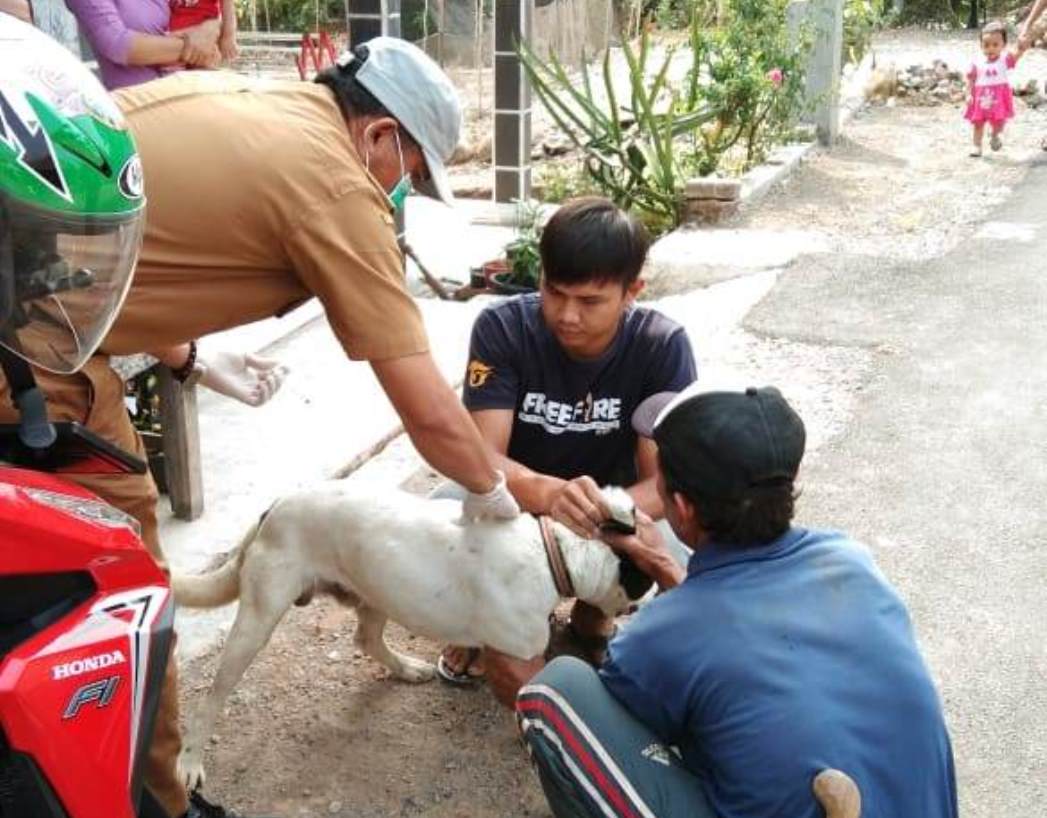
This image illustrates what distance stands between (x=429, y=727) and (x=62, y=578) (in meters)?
1.75

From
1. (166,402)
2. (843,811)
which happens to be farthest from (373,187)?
(166,402)

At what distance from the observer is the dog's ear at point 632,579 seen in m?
2.91

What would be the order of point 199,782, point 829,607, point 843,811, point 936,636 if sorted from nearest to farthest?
point 843,811, point 829,607, point 199,782, point 936,636

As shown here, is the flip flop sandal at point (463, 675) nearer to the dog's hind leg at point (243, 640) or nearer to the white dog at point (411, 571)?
the white dog at point (411, 571)

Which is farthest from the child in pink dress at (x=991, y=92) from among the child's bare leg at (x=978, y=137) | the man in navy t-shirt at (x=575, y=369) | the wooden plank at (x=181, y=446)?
the wooden plank at (x=181, y=446)

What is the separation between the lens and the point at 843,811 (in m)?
1.95

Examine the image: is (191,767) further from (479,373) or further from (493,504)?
(479,373)

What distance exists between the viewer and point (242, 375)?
10.2 feet

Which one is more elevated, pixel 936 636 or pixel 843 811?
pixel 843 811

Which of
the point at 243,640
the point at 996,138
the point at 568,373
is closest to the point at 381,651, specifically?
the point at 243,640

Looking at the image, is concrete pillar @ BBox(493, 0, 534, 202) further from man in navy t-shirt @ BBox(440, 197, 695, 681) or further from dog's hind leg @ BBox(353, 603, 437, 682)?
dog's hind leg @ BBox(353, 603, 437, 682)

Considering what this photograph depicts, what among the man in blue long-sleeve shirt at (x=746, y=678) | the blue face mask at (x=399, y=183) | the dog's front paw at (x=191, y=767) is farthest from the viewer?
the dog's front paw at (x=191, y=767)

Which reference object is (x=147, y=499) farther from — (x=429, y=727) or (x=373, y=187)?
(x=429, y=727)

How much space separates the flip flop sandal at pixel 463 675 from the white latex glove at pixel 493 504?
710 millimetres
